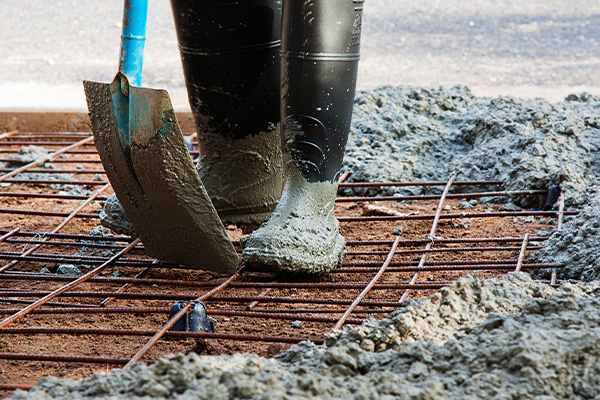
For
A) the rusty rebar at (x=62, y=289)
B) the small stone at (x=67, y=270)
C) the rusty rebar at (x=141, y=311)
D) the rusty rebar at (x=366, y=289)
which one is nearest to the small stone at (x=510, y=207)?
the rusty rebar at (x=366, y=289)

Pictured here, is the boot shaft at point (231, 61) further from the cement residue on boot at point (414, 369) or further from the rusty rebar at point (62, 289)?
the cement residue on boot at point (414, 369)

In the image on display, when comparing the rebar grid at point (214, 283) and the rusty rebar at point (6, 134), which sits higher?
the rusty rebar at point (6, 134)

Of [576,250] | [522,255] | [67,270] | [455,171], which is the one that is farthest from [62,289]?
[455,171]

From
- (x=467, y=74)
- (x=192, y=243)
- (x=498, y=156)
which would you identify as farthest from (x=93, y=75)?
(x=192, y=243)

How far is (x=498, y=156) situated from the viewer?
2773mm

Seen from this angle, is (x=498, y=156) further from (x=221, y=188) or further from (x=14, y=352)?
(x=14, y=352)

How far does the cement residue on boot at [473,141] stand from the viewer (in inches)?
102

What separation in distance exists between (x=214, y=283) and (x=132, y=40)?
2.05 ft

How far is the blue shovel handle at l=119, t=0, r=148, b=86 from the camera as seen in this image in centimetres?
180

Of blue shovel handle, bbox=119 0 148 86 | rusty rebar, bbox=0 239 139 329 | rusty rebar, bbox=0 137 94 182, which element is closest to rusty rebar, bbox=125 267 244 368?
rusty rebar, bbox=0 239 139 329

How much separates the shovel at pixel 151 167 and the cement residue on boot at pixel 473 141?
108 centimetres

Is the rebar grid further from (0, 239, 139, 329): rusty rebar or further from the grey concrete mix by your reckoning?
the grey concrete mix

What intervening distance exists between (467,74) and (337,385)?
195 inches

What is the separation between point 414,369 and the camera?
3.42ft
